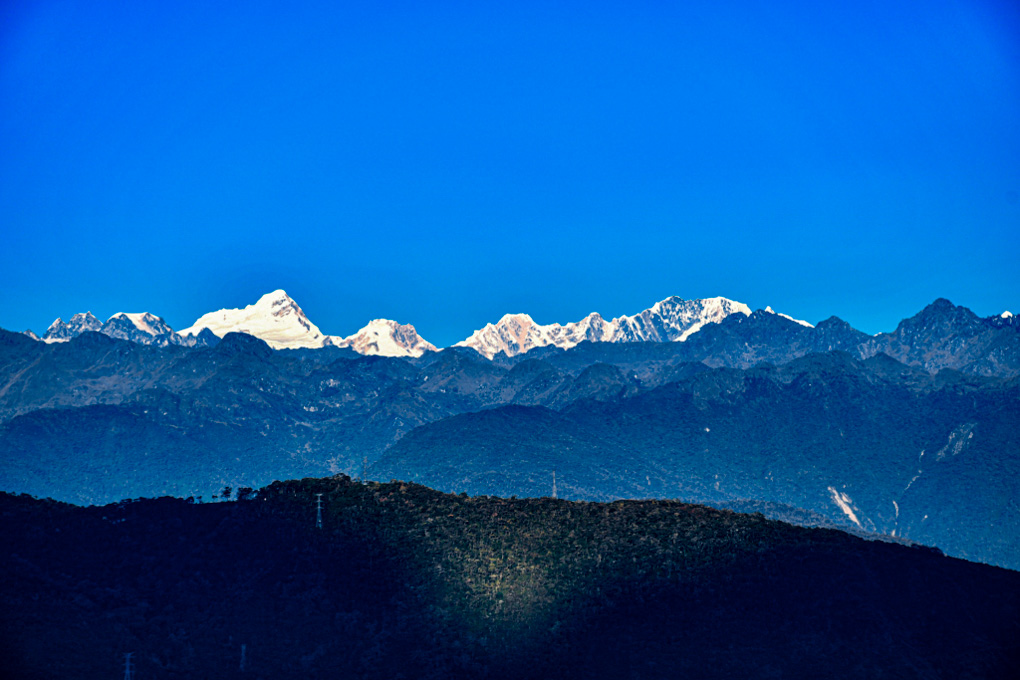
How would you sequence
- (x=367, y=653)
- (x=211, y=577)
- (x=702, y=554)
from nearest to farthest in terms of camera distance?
(x=367, y=653) → (x=211, y=577) → (x=702, y=554)

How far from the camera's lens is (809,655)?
162375mm

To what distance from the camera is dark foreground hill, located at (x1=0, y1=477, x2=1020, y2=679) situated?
159 m

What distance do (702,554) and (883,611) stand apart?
34.9 metres

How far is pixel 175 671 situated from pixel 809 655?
104474 millimetres

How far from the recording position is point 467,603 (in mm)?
178750

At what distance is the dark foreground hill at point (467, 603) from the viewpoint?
522ft

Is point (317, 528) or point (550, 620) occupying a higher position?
point (317, 528)

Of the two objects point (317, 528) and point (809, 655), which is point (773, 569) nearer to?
point (809, 655)

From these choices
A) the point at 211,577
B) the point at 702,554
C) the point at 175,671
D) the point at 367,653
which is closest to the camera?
the point at 175,671

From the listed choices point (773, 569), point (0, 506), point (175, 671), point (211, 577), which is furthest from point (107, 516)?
point (773, 569)

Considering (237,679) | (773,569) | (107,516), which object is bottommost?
(237,679)

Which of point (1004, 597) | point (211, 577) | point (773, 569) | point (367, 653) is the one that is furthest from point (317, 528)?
point (1004, 597)

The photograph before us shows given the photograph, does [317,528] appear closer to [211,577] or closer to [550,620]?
[211,577]

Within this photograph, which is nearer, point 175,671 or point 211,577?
point 175,671
